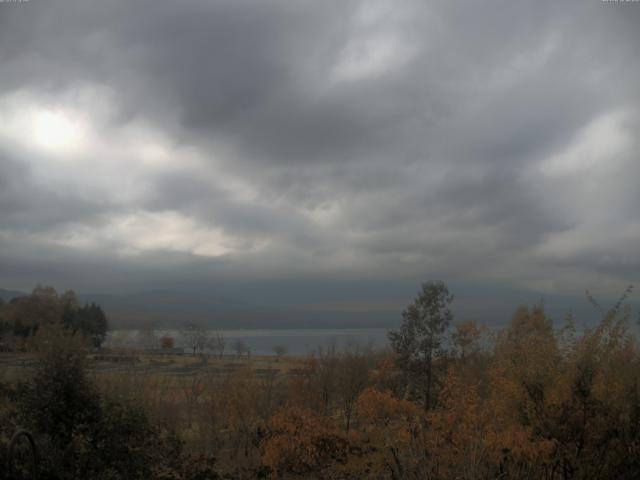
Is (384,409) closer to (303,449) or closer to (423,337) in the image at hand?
(303,449)

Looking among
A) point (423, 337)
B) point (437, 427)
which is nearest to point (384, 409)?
point (437, 427)

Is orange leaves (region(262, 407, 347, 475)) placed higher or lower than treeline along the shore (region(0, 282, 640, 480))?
lower

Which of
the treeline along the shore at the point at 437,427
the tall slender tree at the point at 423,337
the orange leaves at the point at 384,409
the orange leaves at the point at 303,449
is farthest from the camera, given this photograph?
the tall slender tree at the point at 423,337

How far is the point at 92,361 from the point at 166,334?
133 metres

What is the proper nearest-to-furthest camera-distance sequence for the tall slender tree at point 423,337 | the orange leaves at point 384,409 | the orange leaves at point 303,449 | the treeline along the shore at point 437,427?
the treeline along the shore at point 437,427 → the orange leaves at point 303,449 → the orange leaves at point 384,409 → the tall slender tree at point 423,337

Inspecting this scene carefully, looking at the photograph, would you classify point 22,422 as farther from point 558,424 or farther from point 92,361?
point 558,424

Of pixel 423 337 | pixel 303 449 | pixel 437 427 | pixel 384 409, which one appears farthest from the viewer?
pixel 423 337

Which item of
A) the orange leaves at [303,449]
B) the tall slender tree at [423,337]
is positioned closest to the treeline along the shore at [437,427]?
the orange leaves at [303,449]

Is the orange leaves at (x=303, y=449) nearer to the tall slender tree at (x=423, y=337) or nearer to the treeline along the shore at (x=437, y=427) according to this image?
the treeline along the shore at (x=437, y=427)

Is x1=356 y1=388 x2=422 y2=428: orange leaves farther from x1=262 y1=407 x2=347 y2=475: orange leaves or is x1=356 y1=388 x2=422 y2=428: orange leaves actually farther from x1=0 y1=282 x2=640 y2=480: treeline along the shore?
x1=262 y1=407 x2=347 y2=475: orange leaves

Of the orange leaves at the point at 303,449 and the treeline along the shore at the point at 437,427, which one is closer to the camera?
the treeline along the shore at the point at 437,427

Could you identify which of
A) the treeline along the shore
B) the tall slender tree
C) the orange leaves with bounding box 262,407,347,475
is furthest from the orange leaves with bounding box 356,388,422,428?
the tall slender tree

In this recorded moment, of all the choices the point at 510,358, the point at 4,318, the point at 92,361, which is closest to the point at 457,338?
the point at 510,358

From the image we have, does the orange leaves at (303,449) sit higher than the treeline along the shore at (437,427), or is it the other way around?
the treeline along the shore at (437,427)
